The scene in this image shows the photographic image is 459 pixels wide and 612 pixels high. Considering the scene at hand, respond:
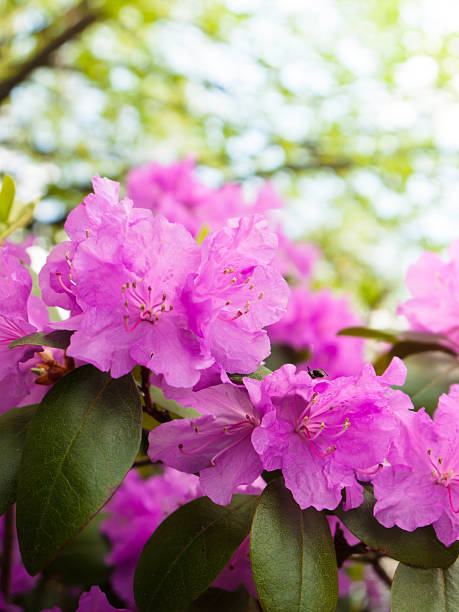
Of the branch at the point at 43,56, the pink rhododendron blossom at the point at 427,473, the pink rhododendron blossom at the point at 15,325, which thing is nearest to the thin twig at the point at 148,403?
the pink rhododendron blossom at the point at 15,325

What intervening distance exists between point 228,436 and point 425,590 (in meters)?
0.23

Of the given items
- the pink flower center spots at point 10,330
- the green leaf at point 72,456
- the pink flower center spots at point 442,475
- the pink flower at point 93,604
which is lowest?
the pink flower at point 93,604

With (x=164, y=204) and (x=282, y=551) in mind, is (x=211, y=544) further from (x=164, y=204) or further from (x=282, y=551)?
(x=164, y=204)

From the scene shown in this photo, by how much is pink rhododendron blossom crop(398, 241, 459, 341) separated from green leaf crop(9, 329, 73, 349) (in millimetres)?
541

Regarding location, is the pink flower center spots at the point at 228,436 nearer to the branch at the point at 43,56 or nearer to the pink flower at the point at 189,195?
the pink flower at the point at 189,195

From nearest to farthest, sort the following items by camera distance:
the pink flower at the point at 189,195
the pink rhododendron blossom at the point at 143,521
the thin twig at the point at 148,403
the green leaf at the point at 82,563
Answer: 1. the thin twig at the point at 148,403
2. the pink rhododendron blossom at the point at 143,521
3. the green leaf at the point at 82,563
4. the pink flower at the point at 189,195

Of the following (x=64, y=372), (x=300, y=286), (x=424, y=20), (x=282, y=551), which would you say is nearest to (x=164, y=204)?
(x=300, y=286)

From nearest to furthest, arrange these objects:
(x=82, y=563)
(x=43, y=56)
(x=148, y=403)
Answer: (x=148, y=403)
(x=82, y=563)
(x=43, y=56)

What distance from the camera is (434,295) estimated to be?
3.12 ft

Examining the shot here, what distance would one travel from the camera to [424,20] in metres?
3.46

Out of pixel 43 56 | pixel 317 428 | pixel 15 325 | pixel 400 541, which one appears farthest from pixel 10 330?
pixel 43 56

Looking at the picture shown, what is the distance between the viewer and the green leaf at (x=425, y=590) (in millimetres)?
597

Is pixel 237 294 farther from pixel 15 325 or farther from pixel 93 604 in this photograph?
pixel 93 604

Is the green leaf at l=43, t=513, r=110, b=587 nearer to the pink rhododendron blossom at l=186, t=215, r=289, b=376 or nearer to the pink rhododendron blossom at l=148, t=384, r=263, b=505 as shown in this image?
the pink rhododendron blossom at l=148, t=384, r=263, b=505
